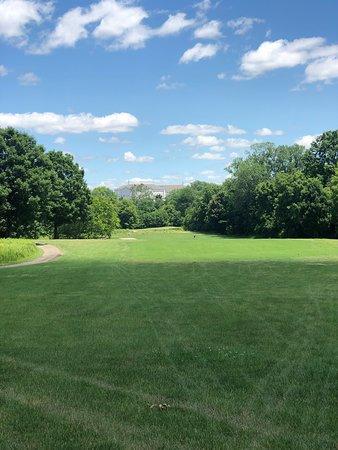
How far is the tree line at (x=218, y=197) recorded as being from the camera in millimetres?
49656

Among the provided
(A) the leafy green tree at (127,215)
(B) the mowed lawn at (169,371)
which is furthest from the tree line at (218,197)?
(B) the mowed lawn at (169,371)

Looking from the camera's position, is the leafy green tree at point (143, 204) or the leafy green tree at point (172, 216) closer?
the leafy green tree at point (143, 204)

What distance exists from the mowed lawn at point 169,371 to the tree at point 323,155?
226 feet

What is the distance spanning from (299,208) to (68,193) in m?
30.7

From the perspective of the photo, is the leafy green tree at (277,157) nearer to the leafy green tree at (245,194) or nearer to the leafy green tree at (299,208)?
the leafy green tree at (245,194)

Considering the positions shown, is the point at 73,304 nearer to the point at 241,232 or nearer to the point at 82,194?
the point at 82,194

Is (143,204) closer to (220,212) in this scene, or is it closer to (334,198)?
(220,212)

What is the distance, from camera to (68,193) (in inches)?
2571

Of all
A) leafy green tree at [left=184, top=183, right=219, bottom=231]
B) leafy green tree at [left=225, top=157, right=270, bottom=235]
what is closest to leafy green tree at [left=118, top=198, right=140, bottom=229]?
leafy green tree at [left=184, top=183, right=219, bottom=231]

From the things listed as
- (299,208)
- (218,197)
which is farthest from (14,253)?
(218,197)

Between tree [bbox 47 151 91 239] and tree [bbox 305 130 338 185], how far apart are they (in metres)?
34.9

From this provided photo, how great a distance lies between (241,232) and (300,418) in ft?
285

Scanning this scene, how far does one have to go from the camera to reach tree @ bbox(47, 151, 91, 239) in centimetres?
6356

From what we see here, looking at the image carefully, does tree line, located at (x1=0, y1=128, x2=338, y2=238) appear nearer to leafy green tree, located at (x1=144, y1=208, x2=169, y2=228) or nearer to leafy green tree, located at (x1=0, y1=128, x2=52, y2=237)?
leafy green tree, located at (x1=0, y1=128, x2=52, y2=237)
